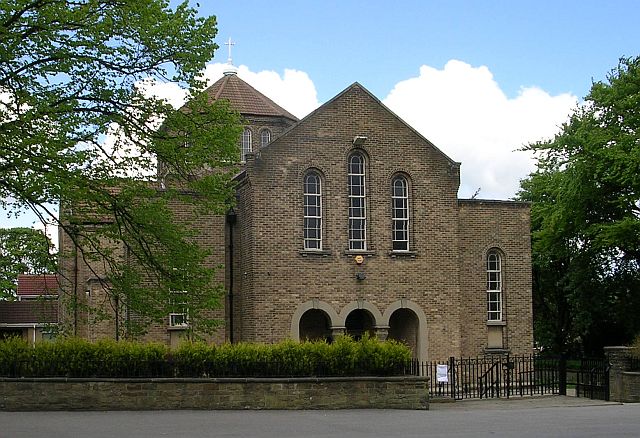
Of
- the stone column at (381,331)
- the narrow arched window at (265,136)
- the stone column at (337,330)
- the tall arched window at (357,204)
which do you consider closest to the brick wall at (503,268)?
the stone column at (381,331)

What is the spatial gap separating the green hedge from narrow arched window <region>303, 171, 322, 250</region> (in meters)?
7.40

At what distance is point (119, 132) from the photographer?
2153cm

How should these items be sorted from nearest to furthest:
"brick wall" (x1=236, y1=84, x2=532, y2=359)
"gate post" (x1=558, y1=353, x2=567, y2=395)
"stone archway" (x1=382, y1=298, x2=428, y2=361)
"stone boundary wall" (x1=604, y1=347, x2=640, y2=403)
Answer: "stone boundary wall" (x1=604, y1=347, x2=640, y2=403) → "gate post" (x1=558, y1=353, x2=567, y2=395) → "brick wall" (x1=236, y1=84, x2=532, y2=359) → "stone archway" (x1=382, y1=298, x2=428, y2=361)

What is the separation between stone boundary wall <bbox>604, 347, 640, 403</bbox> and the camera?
990 inches

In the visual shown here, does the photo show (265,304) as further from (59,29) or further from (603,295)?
(603,295)

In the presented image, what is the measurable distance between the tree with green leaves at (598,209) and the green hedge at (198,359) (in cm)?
1795

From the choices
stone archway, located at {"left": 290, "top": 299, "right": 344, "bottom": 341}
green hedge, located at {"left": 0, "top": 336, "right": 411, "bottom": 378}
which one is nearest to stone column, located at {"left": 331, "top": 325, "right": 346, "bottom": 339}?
stone archway, located at {"left": 290, "top": 299, "right": 344, "bottom": 341}

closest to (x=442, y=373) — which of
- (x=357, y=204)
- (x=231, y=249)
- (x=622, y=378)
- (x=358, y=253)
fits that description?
(x=622, y=378)

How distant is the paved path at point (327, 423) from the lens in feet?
55.1

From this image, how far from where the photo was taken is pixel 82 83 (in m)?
20.7

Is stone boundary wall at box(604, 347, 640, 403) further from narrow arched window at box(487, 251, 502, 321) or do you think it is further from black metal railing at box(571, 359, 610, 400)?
narrow arched window at box(487, 251, 502, 321)

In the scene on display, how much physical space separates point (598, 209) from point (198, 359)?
2432 cm

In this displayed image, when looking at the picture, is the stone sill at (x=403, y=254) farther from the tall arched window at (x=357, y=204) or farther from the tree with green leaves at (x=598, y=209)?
the tree with green leaves at (x=598, y=209)

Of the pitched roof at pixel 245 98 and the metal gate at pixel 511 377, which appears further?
the pitched roof at pixel 245 98
